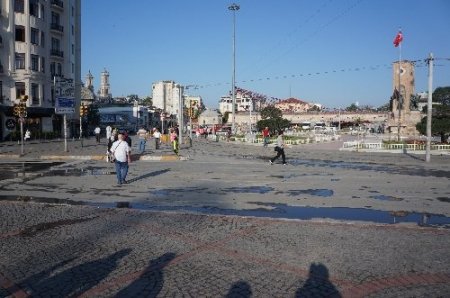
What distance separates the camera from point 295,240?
7.70 metres

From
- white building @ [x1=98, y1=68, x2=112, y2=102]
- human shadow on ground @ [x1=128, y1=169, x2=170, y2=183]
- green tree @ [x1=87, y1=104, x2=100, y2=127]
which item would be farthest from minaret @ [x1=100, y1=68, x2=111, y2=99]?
human shadow on ground @ [x1=128, y1=169, x2=170, y2=183]

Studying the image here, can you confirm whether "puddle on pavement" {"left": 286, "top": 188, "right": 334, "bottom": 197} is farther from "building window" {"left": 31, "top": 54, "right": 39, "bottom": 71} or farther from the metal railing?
"building window" {"left": 31, "top": 54, "right": 39, "bottom": 71}

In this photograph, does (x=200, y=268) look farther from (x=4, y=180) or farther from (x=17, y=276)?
(x=4, y=180)

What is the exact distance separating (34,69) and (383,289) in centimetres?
5283

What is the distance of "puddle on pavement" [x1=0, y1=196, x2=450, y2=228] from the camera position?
9.69 metres

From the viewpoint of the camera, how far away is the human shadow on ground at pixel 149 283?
527cm

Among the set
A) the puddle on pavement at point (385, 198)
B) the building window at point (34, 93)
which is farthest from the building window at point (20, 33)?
the puddle on pavement at point (385, 198)

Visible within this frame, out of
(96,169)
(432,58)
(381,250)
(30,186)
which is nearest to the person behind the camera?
(381,250)

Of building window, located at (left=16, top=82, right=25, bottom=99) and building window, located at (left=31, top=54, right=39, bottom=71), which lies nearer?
building window, located at (left=16, top=82, right=25, bottom=99)

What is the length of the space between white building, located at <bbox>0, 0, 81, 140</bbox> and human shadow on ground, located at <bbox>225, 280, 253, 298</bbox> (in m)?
42.6

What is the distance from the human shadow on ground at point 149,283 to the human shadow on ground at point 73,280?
46 centimetres

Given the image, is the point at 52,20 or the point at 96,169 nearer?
the point at 96,169

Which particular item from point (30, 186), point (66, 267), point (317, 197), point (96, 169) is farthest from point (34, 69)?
point (66, 267)

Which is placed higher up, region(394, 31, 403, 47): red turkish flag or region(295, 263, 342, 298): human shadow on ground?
region(394, 31, 403, 47): red turkish flag
